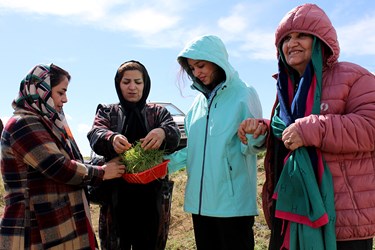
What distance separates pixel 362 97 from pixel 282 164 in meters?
0.57

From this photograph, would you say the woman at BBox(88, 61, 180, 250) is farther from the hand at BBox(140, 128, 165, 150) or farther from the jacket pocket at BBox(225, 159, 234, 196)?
the jacket pocket at BBox(225, 159, 234, 196)

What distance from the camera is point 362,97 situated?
6.27ft

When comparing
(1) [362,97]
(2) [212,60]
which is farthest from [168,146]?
A: (1) [362,97]

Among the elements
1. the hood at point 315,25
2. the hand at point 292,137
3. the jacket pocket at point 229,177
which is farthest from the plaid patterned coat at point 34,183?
the hood at point 315,25

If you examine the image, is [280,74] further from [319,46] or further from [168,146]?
[168,146]

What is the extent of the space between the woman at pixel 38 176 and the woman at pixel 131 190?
0.36 meters

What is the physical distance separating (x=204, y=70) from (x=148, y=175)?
0.81 m

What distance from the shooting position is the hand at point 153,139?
265 centimetres

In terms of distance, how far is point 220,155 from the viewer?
2578 millimetres

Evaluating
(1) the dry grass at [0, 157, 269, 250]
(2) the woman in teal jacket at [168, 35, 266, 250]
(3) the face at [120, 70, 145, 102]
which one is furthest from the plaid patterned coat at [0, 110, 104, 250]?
(1) the dry grass at [0, 157, 269, 250]

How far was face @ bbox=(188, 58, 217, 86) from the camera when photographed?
2.76m

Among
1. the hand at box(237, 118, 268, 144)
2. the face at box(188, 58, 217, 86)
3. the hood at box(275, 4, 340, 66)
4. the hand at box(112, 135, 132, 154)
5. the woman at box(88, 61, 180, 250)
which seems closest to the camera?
the hood at box(275, 4, 340, 66)

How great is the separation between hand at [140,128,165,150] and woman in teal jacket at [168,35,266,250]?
212mm

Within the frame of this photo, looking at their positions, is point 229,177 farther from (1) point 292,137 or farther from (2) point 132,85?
(2) point 132,85
